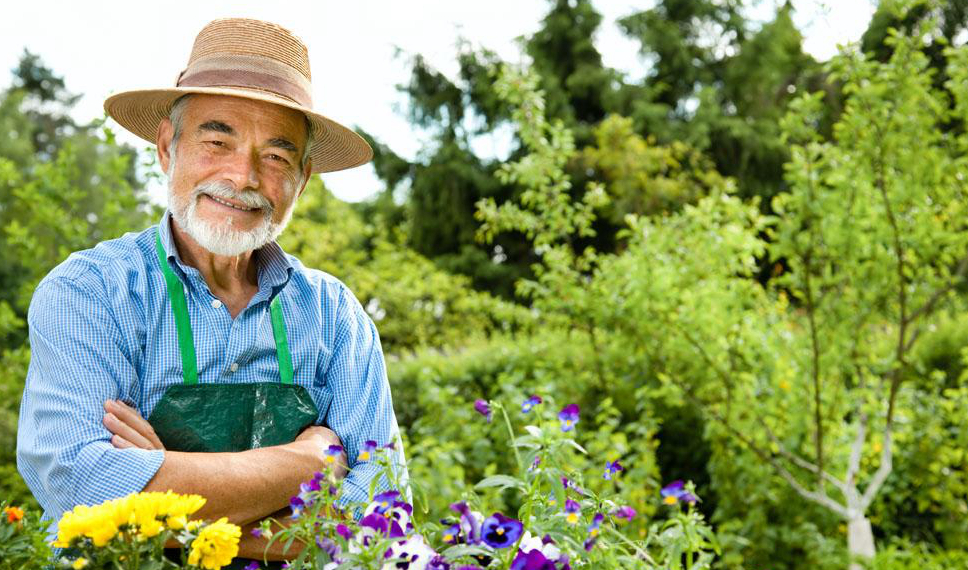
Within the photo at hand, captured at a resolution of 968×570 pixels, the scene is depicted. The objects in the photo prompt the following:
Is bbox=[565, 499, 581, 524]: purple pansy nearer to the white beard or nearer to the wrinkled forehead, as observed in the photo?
the white beard

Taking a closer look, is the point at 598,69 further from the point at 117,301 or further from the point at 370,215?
the point at 117,301

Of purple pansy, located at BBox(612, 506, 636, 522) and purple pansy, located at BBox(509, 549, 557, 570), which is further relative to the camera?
purple pansy, located at BBox(612, 506, 636, 522)

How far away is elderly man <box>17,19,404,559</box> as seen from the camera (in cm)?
175

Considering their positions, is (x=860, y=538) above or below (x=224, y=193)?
below

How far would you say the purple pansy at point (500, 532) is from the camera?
1.26 meters

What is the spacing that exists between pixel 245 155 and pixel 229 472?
74cm

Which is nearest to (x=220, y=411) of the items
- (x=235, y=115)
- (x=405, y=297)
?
(x=235, y=115)

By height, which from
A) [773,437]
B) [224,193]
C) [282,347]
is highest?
[224,193]

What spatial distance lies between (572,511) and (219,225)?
110cm

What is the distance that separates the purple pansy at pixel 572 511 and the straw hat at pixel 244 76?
1.17 metres

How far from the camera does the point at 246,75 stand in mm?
2107

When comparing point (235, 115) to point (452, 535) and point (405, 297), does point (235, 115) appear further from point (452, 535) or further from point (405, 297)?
point (405, 297)

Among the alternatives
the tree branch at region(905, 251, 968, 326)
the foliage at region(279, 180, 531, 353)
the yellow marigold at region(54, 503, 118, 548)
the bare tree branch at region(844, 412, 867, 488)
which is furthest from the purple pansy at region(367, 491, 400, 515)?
the foliage at region(279, 180, 531, 353)

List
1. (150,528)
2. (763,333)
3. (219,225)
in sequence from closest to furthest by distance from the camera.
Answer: (150,528) < (219,225) < (763,333)
